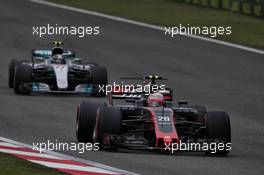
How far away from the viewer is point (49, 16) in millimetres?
44375

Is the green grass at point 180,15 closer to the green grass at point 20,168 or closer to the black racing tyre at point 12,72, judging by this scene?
the black racing tyre at point 12,72

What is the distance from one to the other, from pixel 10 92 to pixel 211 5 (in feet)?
72.7

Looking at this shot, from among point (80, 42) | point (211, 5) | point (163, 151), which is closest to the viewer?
point (163, 151)

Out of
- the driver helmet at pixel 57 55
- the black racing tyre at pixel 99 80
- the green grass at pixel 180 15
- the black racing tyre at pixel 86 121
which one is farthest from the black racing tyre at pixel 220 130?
the green grass at pixel 180 15

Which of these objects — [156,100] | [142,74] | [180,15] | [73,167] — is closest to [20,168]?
[73,167]

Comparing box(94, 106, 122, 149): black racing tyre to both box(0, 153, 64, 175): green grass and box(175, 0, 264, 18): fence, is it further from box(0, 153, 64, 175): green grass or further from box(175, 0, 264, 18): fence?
box(175, 0, 264, 18): fence

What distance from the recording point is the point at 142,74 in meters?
32.5

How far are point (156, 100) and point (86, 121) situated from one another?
1282mm

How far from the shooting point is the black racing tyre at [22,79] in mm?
26641

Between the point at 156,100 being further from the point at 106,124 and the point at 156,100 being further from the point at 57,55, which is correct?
the point at 57,55

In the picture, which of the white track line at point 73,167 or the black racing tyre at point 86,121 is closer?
the white track line at point 73,167

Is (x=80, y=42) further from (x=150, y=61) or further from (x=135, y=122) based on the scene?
(x=135, y=122)

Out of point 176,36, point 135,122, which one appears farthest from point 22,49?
point 135,122

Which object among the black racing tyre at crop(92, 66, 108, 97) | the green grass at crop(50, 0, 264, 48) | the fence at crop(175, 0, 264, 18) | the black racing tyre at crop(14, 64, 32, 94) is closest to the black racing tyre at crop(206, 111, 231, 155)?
the black racing tyre at crop(92, 66, 108, 97)
